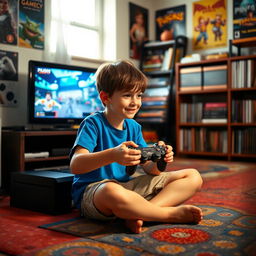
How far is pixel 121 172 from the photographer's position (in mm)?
1430

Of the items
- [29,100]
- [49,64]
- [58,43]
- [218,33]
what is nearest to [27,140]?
[29,100]

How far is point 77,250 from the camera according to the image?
1.04 metres

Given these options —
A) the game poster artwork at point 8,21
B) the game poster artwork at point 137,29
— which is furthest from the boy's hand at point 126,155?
the game poster artwork at point 137,29

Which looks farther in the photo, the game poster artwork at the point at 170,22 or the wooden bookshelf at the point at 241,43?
the game poster artwork at the point at 170,22

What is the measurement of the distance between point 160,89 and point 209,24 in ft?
2.83

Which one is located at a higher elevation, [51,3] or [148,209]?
[51,3]

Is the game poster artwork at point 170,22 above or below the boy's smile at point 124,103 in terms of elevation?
above

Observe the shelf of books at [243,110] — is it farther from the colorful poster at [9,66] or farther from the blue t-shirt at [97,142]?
the blue t-shirt at [97,142]

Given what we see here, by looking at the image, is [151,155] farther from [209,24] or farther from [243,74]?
[209,24]

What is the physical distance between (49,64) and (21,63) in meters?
0.36

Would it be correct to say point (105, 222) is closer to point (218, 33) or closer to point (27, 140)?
point (27, 140)

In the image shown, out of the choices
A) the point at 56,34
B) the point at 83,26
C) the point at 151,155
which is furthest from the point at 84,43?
the point at 151,155

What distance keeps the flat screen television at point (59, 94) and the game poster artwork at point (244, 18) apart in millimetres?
1564

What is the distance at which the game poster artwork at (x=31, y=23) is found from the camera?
9.59ft
